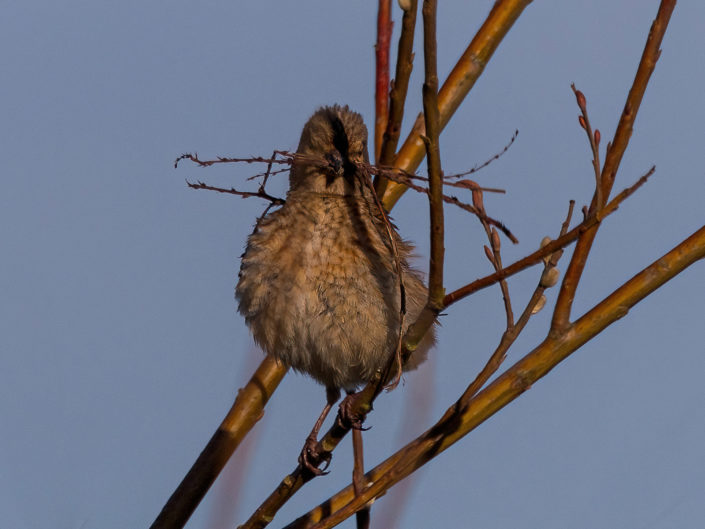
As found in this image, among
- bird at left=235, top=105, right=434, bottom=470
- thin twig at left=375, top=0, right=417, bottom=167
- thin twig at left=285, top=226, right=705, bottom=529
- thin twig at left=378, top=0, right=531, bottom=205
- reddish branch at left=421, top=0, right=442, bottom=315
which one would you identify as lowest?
thin twig at left=285, top=226, right=705, bottom=529

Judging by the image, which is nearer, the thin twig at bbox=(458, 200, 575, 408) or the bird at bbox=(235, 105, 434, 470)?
the thin twig at bbox=(458, 200, 575, 408)

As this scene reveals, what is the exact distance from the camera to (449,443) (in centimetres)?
255

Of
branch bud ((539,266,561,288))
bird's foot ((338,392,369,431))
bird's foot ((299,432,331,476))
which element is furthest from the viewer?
bird's foot ((299,432,331,476))

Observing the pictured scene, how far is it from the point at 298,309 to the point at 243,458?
0.83 metres

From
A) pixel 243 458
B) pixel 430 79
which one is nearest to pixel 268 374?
pixel 243 458

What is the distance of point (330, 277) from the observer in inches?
139

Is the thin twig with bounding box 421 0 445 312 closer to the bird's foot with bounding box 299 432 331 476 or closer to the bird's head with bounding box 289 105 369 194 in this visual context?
Answer: the bird's foot with bounding box 299 432 331 476

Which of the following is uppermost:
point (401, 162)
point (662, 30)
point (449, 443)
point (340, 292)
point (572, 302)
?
point (401, 162)

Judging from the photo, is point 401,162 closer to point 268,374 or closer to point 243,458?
point 268,374

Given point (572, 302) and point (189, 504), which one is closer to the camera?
point (572, 302)

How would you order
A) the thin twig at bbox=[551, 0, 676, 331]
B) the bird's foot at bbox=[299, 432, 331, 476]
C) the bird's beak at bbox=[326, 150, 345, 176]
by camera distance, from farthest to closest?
the bird's beak at bbox=[326, 150, 345, 176]
the bird's foot at bbox=[299, 432, 331, 476]
the thin twig at bbox=[551, 0, 676, 331]

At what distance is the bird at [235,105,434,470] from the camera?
3.54 m

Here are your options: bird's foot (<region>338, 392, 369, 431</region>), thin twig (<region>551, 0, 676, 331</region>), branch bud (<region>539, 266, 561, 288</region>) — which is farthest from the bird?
thin twig (<region>551, 0, 676, 331</region>)

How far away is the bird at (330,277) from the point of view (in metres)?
3.54
